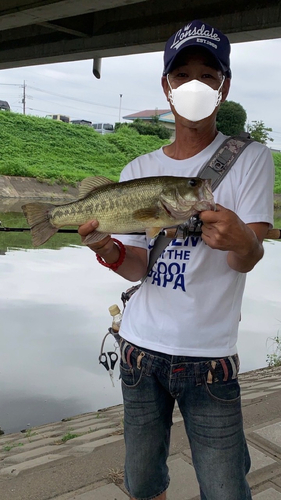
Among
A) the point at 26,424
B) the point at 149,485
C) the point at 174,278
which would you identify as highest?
the point at 174,278

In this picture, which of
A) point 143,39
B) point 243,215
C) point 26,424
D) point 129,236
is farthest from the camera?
point 143,39

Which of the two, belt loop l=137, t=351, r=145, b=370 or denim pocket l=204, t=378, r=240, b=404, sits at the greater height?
belt loop l=137, t=351, r=145, b=370

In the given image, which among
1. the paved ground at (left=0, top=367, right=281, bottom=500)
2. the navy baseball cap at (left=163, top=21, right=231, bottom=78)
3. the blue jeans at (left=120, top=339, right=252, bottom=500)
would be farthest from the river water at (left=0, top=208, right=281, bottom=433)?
the navy baseball cap at (left=163, top=21, right=231, bottom=78)

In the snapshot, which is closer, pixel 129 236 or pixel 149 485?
pixel 149 485

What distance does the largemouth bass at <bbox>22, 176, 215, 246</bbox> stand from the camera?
6.78 ft

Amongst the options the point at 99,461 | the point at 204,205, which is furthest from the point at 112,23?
the point at 204,205

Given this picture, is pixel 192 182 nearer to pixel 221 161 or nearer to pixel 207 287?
pixel 221 161

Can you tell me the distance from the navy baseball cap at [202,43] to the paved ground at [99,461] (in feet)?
8.30

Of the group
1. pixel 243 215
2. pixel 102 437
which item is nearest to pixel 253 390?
pixel 102 437

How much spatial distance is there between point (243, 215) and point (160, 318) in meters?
0.57

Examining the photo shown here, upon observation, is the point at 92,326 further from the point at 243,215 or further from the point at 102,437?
the point at 243,215

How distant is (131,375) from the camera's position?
2.35 m

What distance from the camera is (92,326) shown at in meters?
9.12

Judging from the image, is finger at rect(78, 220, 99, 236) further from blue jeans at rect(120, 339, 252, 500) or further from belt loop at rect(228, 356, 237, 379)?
belt loop at rect(228, 356, 237, 379)
